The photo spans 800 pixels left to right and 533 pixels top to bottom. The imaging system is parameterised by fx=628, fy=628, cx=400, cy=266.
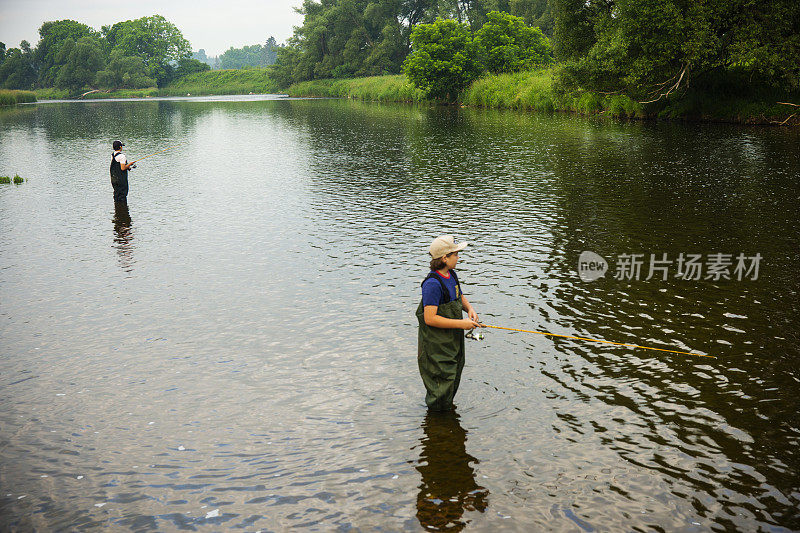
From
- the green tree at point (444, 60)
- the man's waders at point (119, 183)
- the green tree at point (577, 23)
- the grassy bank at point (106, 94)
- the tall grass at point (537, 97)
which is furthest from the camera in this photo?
the grassy bank at point (106, 94)

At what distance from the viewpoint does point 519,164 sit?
2894cm

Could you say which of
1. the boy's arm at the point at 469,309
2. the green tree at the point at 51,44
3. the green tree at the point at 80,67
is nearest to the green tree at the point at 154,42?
the green tree at the point at 51,44

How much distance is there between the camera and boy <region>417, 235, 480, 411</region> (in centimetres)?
761

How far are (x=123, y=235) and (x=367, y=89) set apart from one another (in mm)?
79848

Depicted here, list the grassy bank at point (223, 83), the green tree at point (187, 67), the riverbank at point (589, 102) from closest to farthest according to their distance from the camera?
1. the riverbank at point (589, 102)
2. the grassy bank at point (223, 83)
3. the green tree at point (187, 67)

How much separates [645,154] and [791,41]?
1516cm

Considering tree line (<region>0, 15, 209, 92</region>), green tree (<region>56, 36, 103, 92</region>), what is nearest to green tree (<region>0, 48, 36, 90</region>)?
tree line (<region>0, 15, 209, 92</region>)

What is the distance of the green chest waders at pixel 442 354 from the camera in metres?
7.79

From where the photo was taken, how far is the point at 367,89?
309ft

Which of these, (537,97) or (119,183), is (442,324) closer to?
(119,183)

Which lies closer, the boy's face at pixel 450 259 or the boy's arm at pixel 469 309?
the boy's face at pixel 450 259

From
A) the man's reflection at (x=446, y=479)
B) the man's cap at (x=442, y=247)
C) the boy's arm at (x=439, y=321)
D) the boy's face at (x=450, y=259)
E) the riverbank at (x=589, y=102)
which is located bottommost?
the man's reflection at (x=446, y=479)

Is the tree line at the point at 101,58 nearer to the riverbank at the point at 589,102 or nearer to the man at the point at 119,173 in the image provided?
the riverbank at the point at 589,102

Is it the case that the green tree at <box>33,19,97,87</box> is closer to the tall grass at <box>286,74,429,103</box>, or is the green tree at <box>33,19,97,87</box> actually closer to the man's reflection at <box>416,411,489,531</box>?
the tall grass at <box>286,74,429,103</box>
